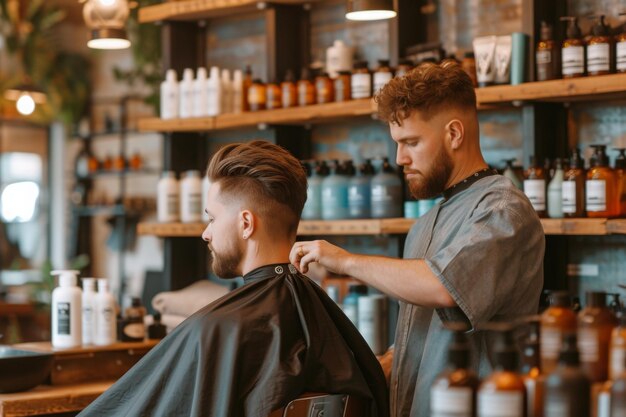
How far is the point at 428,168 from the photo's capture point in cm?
251

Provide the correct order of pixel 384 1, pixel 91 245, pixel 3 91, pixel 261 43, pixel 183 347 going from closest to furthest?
1. pixel 183 347
2. pixel 384 1
3. pixel 261 43
4. pixel 3 91
5. pixel 91 245

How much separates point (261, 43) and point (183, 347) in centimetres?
258

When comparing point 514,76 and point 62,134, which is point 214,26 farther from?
point 62,134

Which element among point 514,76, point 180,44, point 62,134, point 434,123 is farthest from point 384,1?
point 62,134

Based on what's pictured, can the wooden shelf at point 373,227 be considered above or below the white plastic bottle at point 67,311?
above

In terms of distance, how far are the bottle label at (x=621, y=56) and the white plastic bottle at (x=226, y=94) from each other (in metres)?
1.89

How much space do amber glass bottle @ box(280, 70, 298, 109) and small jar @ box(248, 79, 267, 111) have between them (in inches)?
4.7

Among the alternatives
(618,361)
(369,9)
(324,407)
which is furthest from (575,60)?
(618,361)

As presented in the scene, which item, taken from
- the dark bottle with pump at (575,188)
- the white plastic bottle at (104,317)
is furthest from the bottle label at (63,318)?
the dark bottle with pump at (575,188)

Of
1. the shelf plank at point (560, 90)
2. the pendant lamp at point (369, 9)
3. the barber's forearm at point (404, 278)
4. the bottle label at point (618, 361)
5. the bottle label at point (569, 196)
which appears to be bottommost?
the bottle label at point (618, 361)

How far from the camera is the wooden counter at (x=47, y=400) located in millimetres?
2939

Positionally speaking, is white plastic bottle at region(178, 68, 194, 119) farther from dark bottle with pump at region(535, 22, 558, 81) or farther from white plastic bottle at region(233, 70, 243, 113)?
dark bottle with pump at region(535, 22, 558, 81)

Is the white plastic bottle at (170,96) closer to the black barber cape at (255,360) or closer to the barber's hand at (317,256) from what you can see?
the black barber cape at (255,360)

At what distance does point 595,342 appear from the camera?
1.73 m
